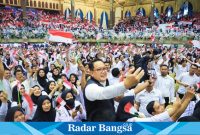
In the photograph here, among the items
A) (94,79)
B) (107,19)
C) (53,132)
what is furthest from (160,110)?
(107,19)

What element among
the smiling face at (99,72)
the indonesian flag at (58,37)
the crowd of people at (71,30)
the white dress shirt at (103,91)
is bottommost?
the white dress shirt at (103,91)

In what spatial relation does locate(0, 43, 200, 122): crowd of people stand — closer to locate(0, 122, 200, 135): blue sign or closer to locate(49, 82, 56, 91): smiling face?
locate(49, 82, 56, 91): smiling face

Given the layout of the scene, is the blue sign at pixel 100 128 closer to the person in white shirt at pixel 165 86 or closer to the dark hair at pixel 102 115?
the dark hair at pixel 102 115

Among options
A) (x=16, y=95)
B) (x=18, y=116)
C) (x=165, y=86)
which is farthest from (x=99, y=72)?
(x=165, y=86)

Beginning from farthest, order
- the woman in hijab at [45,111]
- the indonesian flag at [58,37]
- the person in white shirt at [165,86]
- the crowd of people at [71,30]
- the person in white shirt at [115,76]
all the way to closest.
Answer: the crowd of people at [71,30] → the indonesian flag at [58,37] → the person in white shirt at [115,76] → the person in white shirt at [165,86] → the woman in hijab at [45,111]

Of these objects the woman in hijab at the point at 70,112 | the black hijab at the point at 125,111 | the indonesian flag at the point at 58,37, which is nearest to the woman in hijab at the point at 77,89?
the woman in hijab at the point at 70,112

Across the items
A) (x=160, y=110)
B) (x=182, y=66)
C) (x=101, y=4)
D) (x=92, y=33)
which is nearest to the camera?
(x=160, y=110)

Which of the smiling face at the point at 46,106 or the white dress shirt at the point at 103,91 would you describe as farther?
the smiling face at the point at 46,106

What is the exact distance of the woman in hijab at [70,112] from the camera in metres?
4.25

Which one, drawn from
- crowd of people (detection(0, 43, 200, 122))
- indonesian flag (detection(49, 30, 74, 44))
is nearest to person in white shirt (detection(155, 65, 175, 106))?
crowd of people (detection(0, 43, 200, 122))

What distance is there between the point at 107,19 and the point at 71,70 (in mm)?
38384

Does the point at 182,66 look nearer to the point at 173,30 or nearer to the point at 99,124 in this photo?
the point at 99,124

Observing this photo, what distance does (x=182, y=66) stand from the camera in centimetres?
904

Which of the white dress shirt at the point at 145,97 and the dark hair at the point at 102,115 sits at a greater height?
the dark hair at the point at 102,115
